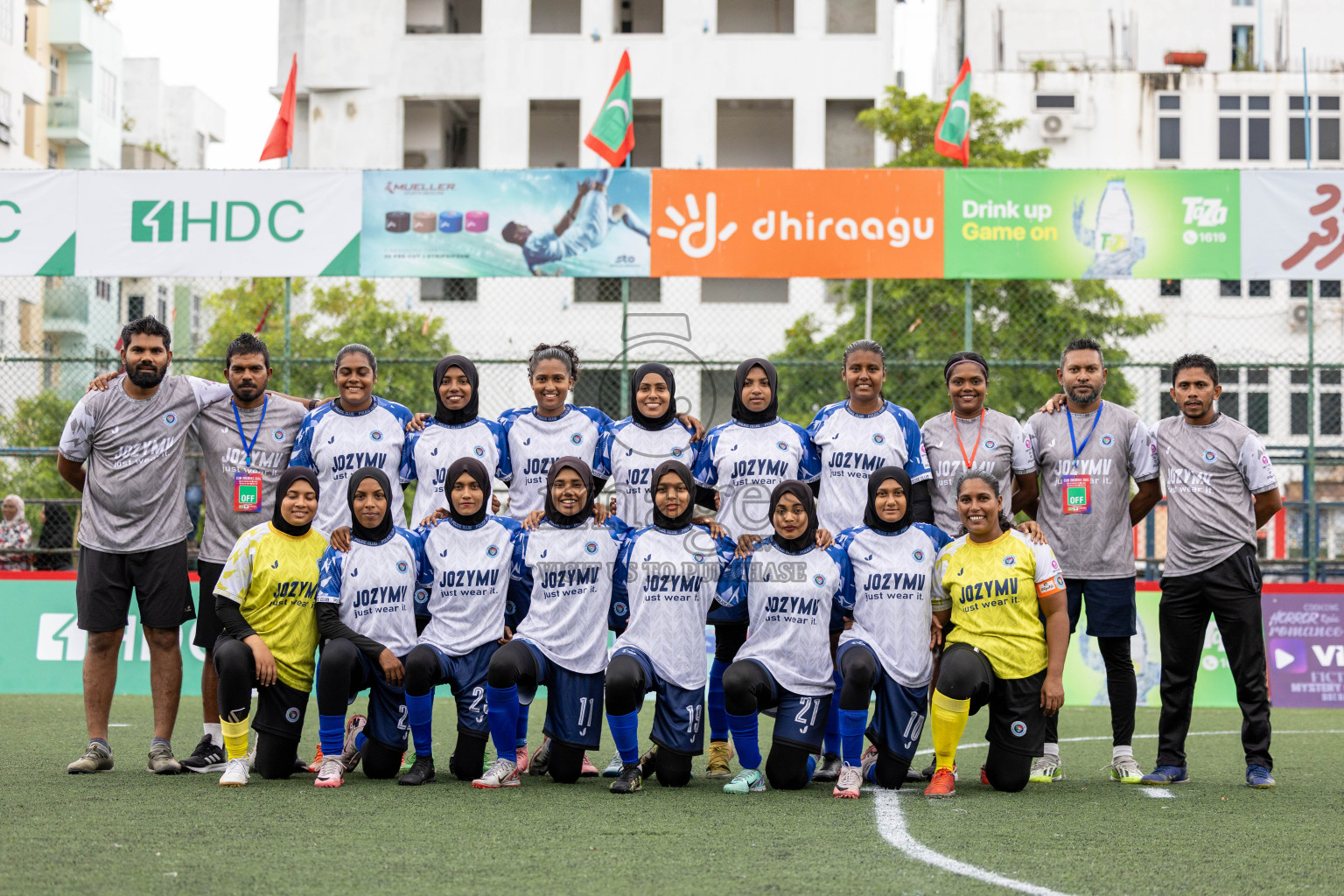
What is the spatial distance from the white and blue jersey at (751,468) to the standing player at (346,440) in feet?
4.92

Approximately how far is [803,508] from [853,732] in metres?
0.96

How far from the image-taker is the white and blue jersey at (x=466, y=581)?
6.17m

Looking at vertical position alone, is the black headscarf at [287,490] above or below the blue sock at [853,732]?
above

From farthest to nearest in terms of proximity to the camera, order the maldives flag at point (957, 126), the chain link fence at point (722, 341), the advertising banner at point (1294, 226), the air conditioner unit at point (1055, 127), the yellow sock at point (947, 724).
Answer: the air conditioner unit at point (1055, 127) → the maldives flag at point (957, 126) → the chain link fence at point (722, 341) → the advertising banner at point (1294, 226) → the yellow sock at point (947, 724)

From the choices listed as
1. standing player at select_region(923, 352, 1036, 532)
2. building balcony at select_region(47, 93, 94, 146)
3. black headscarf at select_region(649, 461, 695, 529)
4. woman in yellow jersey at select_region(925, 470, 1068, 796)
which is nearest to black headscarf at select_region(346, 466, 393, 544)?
black headscarf at select_region(649, 461, 695, 529)

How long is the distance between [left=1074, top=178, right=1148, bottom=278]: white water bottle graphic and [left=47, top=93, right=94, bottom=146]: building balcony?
3568cm

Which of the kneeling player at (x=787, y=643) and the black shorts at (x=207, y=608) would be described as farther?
the black shorts at (x=207, y=608)

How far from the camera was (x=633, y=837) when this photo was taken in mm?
4723

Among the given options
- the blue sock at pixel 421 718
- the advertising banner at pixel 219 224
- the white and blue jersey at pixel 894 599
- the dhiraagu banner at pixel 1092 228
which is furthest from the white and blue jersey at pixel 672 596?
the advertising banner at pixel 219 224

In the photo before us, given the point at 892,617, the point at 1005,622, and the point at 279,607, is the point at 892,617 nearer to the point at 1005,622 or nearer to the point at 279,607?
the point at 1005,622

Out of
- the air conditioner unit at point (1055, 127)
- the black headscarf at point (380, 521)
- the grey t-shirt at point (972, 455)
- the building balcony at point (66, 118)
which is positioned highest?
the building balcony at point (66, 118)

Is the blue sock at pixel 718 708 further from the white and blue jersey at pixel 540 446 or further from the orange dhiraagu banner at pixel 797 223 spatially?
the orange dhiraagu banner at pixel 797 223

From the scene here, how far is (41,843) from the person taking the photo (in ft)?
14.7

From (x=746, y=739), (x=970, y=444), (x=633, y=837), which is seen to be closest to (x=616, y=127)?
(x=970, y=444)
